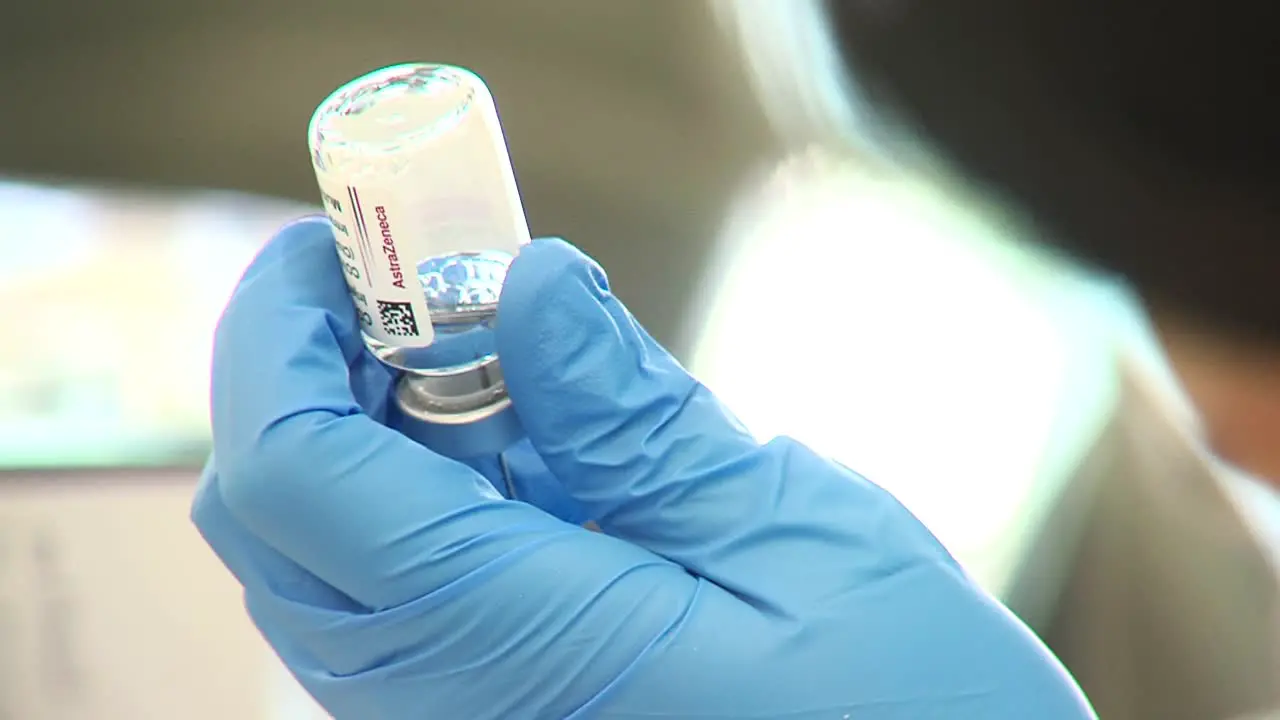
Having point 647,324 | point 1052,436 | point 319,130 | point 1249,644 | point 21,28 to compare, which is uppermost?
point 21,28

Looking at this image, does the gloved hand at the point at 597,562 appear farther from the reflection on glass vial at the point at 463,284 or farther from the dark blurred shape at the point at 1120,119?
the dark blurred shape at the point at 1120,119

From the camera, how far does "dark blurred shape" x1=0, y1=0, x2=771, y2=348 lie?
104 centimetres

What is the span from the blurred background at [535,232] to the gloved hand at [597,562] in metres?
0.36

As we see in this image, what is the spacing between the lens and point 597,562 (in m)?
0.46

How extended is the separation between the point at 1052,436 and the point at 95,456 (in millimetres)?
775

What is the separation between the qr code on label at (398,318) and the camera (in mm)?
446

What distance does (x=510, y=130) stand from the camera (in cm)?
109

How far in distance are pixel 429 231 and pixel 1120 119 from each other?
850 mm

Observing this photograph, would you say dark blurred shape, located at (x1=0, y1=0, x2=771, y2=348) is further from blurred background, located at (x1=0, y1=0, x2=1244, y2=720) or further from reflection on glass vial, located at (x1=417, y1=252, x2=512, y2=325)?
reflection on glass vial, located at (x1=417, y1=252, x2=512, y2=325)

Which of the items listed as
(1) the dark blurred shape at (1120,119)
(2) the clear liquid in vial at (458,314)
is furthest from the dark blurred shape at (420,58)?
(2) the clear liquid in vial at (458,314)

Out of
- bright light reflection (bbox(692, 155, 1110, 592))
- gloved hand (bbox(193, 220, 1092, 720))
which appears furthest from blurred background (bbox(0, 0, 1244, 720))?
gloved hand (bbox(193, 220, 1092, 720))

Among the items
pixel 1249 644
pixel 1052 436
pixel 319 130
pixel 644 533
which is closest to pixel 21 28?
pixel 319 130

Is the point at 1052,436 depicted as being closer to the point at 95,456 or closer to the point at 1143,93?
the point at 1143,93

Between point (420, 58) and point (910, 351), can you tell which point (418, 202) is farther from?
point (420, 58)
